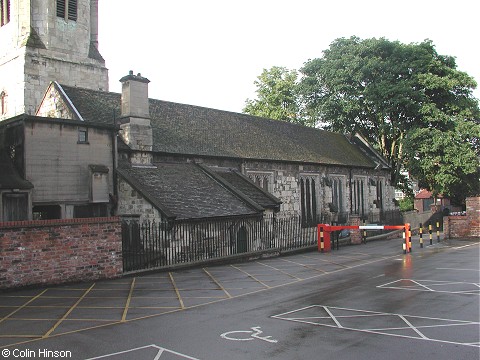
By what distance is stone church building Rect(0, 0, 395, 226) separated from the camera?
1762 centimetres

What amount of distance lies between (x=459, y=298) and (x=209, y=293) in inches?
258

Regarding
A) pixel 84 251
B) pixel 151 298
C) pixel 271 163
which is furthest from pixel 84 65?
pixel 151 298

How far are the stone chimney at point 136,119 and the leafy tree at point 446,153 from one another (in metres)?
22.9

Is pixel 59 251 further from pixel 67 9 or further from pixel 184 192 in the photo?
pixel 67 9

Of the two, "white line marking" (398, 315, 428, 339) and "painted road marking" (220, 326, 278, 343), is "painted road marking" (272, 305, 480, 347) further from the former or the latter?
"painted road marking" (220, 326, 278, 343)

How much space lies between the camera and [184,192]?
20703mm

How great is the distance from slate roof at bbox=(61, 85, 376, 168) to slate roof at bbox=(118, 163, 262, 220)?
1.48 m

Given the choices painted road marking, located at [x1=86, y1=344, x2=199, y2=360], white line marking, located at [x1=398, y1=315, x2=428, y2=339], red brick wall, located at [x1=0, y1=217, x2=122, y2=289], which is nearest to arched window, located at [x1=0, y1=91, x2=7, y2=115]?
red brick wall, located at [x1=0, y1=217, x2=122, y2=289]

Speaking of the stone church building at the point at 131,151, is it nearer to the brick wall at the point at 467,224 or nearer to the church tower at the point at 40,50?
the church tower at the point at 40,50

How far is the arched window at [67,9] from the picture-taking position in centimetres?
3086

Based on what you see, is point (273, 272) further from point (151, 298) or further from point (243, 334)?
point (243, 334)

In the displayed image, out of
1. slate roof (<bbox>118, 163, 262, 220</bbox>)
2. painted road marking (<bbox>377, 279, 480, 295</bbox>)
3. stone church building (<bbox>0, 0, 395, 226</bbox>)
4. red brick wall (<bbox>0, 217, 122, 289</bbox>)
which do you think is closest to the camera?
painted road marking (<bbox>377, 279, 480, 295</bbox>)

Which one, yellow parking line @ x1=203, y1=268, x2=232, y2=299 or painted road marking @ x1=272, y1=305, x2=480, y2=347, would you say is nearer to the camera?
painted road marking @ x1=272, y1=305, x2=480, y2=347

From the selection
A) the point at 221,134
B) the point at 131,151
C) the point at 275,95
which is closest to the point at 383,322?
the point at 131,151
